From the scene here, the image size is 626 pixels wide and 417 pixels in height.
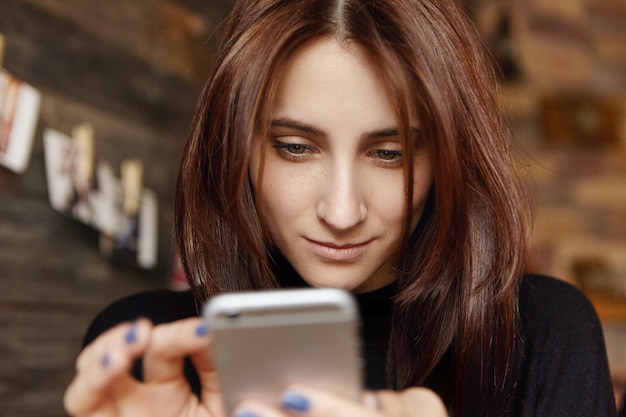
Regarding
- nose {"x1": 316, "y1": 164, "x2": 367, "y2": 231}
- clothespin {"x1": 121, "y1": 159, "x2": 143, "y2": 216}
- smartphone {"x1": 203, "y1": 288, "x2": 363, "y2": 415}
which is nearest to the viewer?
smartphone {"x1": 203, "y1": 288, "x2": 363, "y2": 415}

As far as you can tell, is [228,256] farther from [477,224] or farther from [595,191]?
[595,191]

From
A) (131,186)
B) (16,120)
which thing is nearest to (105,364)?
(16,120)

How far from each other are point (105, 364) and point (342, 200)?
0.40 meters

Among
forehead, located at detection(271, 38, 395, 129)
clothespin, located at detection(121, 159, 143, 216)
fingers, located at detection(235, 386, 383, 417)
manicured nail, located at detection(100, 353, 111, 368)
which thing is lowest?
fingers, located at detection(235, 386, 383, 417)

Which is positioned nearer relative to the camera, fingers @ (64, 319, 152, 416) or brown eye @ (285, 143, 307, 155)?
fingers @ (64, 319, 152, 416)

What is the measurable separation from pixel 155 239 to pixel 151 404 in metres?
1.28

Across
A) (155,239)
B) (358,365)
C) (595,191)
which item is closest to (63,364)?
(155,239)

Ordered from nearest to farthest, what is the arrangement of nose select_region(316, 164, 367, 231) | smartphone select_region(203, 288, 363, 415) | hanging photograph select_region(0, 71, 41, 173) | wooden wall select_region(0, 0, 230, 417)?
1. smartphone select_region(203, 288, 363, 415)
2. nose select_region(316, 164, 367, 231)
3. hanging photograph select_region(0, 71, 41, 173)
4. wooden wall select_region(0, 0, 230, 417)

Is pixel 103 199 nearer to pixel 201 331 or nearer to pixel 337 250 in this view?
pixel 337 250

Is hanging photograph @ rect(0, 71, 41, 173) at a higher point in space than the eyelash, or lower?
higher

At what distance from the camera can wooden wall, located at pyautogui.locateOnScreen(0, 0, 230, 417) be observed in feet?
5.03

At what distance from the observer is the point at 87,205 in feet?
5.61

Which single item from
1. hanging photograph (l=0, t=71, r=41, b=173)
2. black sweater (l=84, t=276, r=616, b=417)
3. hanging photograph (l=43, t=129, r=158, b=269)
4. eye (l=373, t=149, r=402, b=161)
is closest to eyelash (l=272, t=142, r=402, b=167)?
eye (l=373, t=149, r=402, b=161)

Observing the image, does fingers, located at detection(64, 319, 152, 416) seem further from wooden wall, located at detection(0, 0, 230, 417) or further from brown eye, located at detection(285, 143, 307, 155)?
wooden wall, located at detection(0, 0, 230, 417)
